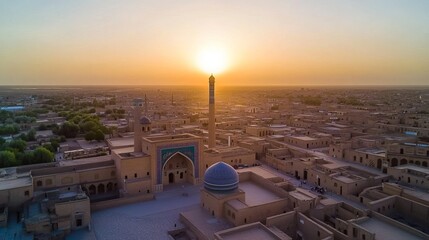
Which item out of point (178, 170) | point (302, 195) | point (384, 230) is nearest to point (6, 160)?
point (178, 170)

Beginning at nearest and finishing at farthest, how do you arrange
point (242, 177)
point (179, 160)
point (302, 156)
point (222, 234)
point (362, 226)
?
point (222, 234) → point (362, 226) → point (242, 177) → point (179, 160) → point (302, 156)

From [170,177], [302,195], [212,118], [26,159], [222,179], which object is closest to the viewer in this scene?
[222,179]

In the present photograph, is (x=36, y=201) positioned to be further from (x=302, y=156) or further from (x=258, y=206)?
(x=302, y=156)

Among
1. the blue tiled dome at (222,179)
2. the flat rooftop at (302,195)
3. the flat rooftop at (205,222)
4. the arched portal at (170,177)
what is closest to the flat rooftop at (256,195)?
the flat rooftop at (302,195)

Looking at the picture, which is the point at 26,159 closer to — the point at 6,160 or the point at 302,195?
the point at 6,160

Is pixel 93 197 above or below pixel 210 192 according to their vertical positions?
below

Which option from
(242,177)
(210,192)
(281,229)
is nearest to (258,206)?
(281,229)
